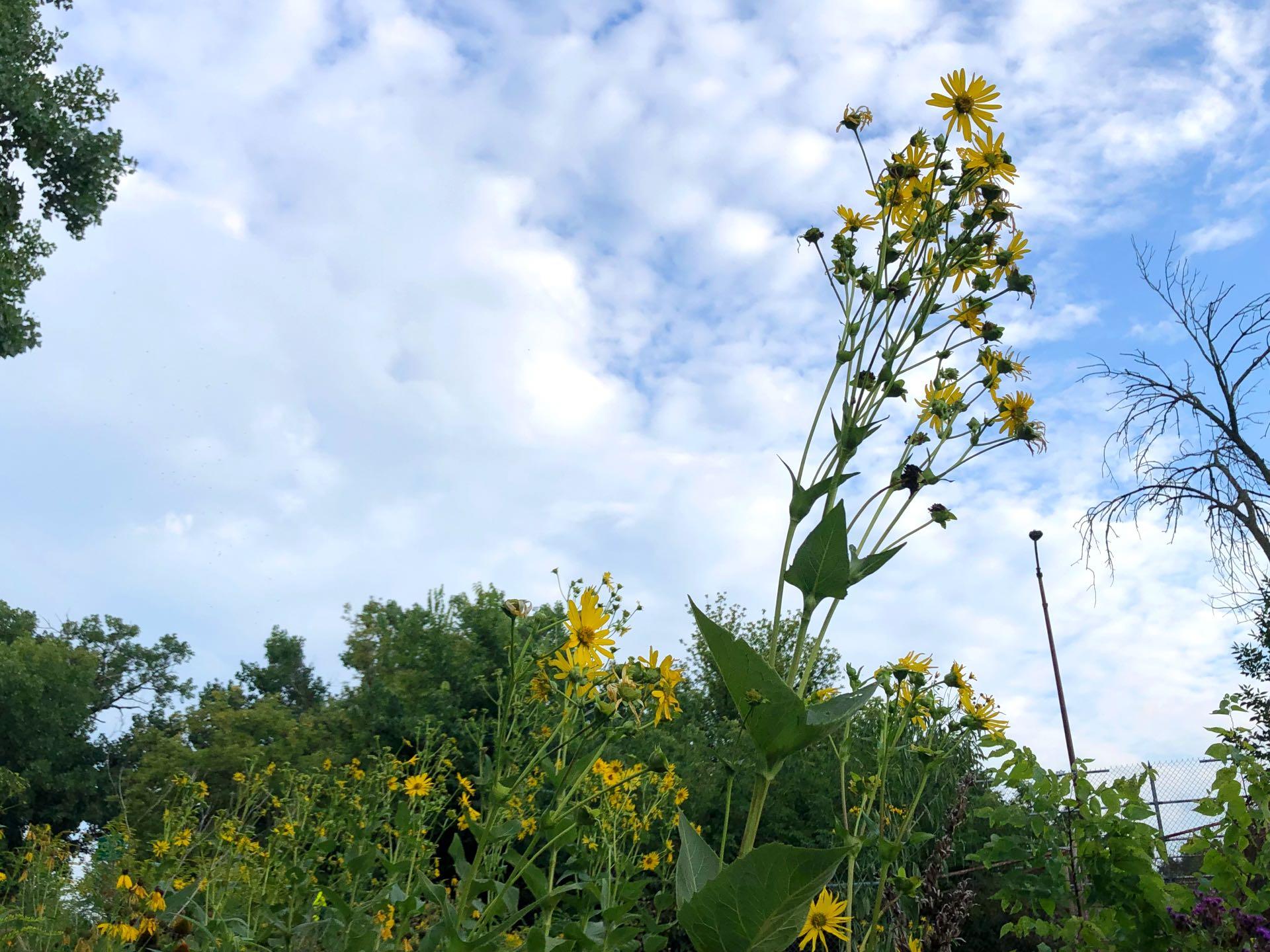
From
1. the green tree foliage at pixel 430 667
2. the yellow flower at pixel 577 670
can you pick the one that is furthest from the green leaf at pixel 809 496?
the green tree foliage at pixel 430 667

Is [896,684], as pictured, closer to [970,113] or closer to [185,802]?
[970,113]

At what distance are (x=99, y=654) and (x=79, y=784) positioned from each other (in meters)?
5.40

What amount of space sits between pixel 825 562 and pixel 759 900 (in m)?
0.56

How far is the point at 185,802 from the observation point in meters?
3.95

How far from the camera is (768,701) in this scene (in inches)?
55.7

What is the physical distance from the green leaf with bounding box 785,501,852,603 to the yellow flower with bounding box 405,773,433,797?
2.59 m

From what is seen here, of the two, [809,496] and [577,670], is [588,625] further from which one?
[809,496]

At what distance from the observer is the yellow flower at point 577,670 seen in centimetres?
175

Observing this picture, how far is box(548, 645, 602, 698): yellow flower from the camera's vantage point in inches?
68.9

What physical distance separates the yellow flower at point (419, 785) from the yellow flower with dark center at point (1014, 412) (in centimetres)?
269

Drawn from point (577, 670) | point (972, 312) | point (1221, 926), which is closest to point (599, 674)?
point (577, 670)

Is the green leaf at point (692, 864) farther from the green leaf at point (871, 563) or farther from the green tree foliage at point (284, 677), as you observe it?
the green tree foliage at point (284, 677)

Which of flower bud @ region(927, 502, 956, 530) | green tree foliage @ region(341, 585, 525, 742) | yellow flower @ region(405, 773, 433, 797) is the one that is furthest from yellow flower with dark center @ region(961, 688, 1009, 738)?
green tree foliage @ region(341, 585, 525, 742)

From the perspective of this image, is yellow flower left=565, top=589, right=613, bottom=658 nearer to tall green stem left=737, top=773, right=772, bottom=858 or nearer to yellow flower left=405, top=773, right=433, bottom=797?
tall green stem left=737, top=773, right=772, bottom=858
